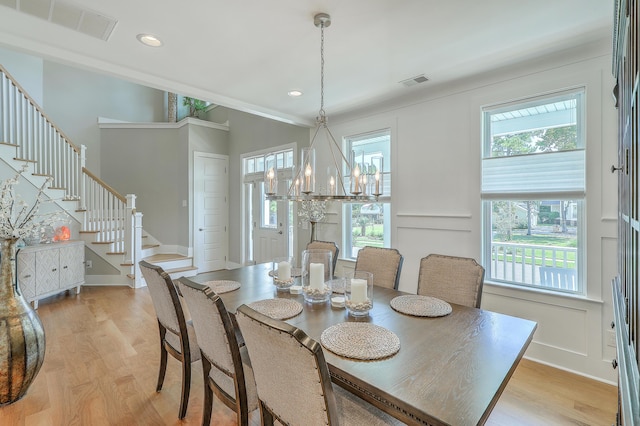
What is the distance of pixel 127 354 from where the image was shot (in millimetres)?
2809

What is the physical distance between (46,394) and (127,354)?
64 cm

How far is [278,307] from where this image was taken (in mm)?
1816

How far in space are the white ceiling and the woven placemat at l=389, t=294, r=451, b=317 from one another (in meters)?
1.90

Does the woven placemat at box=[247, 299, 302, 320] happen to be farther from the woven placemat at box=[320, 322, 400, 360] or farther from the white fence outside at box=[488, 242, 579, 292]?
the white fence outside at box=[488, 242, 579, 292]

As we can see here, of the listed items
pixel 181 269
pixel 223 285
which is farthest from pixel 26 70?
pixel 223 285

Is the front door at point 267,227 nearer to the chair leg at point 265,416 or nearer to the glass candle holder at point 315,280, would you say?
the glass candle holder at point 315,280

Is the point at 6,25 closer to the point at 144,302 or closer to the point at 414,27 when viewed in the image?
the point at 414,27

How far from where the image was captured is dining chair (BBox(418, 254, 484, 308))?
6.85 ft

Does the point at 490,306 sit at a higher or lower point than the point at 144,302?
higher

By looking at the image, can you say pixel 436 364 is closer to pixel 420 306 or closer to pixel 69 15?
pixel 420 306

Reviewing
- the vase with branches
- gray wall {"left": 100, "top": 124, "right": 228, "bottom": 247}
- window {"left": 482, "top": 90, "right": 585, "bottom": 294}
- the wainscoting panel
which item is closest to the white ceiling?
window {"left": 482, "top": 90, "right": 585, "bottom": 294}

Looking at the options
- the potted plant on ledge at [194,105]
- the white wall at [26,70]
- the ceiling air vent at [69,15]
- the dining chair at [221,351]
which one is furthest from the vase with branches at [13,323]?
the potted plant on ledge at [194,105]

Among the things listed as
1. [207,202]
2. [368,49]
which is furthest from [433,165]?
[207,202]

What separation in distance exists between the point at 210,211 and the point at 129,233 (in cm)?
154
